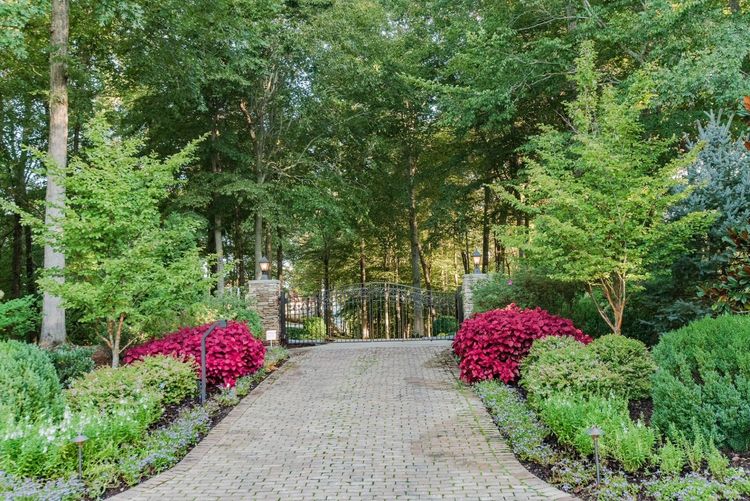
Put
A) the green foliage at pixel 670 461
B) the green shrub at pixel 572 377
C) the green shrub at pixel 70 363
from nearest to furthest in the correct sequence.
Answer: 1. the green foliage at pixel 670 461
2. the green shrub at pixel 572 377
3. the green shrub at pixel 70 363

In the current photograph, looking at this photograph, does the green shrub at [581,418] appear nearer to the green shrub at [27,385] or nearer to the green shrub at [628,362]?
the green shrub at [628,362]

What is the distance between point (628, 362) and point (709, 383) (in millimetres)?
1930

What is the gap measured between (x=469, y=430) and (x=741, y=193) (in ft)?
17.9

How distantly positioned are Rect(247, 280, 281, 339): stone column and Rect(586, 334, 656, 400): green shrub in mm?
8527

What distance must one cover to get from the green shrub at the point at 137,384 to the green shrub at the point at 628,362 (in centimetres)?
554

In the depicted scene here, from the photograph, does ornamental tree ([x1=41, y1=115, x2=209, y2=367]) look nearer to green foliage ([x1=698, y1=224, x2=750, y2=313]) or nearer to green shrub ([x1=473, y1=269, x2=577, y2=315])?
green shrub ([x1=473, y1=269, x2=577, y2=315])

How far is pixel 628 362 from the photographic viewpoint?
6578mm

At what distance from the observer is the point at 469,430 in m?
6.00

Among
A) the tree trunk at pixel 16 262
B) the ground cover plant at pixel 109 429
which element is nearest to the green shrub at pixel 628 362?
the ground cover plant at pixel 109 429

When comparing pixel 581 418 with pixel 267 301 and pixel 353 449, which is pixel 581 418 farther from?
pixel 267 301

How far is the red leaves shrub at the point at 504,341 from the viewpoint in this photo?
8.09 meters

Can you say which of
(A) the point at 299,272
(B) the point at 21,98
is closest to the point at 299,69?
(B) the point at 21,98

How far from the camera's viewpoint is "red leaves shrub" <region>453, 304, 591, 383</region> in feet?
26.6

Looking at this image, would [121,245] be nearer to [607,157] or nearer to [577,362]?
[577,362]
